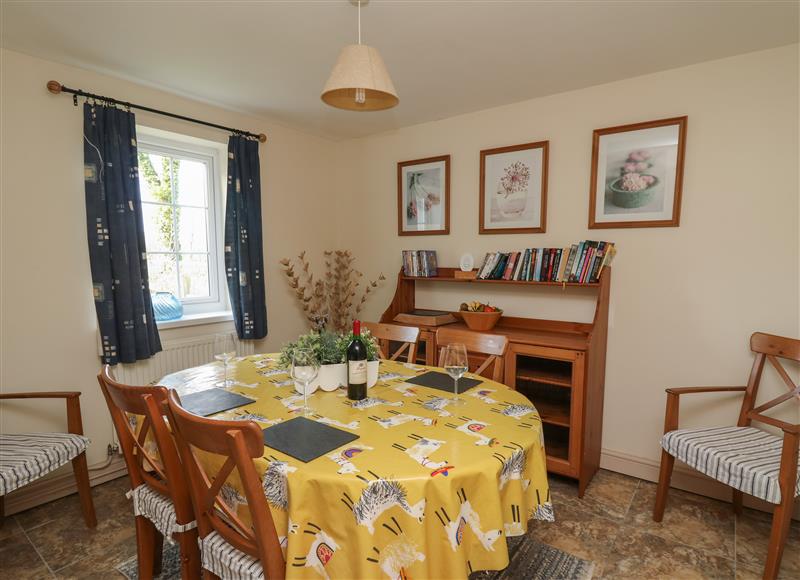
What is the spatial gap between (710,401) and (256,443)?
8.16ft

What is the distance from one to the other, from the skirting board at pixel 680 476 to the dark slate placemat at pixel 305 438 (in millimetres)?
1919

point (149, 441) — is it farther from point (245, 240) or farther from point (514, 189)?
point (514, 189)

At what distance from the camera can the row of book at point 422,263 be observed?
10.6 ft

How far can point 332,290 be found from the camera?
3.80 m

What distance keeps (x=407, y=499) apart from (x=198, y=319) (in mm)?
2367

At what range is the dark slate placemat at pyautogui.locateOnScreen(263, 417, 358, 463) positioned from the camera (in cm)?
117

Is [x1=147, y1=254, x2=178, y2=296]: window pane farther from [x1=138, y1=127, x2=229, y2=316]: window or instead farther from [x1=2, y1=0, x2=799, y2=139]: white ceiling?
[x1=2, y1=0, x2=799, y2=139]: white ceiling

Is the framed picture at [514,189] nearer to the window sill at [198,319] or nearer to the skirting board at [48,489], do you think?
the window sill at [198,319]

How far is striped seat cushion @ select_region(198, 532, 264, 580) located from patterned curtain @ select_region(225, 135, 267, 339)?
6.47ft

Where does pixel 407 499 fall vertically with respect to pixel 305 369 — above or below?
below

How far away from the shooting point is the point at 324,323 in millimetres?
3590

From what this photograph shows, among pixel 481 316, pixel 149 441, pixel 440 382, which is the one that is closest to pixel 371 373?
pixel 440 382

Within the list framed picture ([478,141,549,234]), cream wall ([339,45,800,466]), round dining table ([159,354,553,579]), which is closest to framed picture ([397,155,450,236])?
cream wall ([339,45,800,466])

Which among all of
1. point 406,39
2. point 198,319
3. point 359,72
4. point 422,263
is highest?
point 406,39
